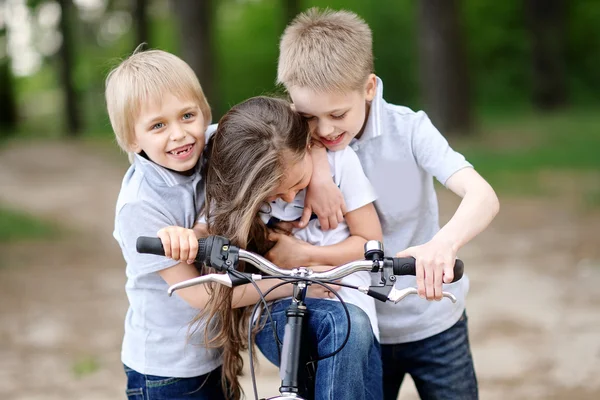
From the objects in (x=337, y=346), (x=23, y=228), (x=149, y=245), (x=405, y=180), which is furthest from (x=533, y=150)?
(x=149, y=245)

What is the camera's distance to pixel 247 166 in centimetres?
224

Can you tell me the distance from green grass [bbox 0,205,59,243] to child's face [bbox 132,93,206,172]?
6.47 meters

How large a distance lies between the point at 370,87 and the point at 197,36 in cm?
1145

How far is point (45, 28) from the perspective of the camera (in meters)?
23.6

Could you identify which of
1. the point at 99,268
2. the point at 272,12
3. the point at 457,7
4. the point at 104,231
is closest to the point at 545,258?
the point at 99,268

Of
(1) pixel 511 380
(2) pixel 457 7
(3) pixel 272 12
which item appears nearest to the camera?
(1) pixel 511 380

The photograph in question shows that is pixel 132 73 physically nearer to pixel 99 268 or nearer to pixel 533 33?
pixel 99 268

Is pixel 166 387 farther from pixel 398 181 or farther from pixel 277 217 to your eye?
pixel 398 181

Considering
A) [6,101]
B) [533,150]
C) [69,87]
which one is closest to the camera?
[533,150]

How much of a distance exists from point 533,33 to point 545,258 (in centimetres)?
1181

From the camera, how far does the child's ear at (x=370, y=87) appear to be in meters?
2.52

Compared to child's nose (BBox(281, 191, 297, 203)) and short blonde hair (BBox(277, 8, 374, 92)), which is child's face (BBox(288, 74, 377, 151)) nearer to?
short blonde hair (BBox(277, 8, 374, 92))

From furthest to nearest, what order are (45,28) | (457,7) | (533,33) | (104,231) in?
(45,28) → (533,33) → (457,7) → (104,231)

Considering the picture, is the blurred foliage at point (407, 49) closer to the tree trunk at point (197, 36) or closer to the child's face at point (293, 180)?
the tree trunk at point (197, 36)
